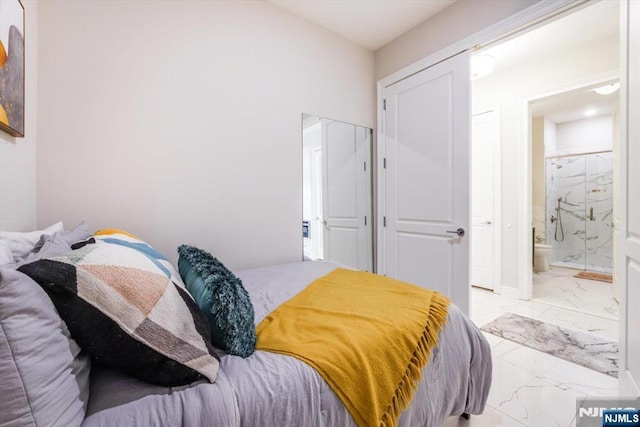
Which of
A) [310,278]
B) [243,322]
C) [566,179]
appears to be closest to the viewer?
[243,322]

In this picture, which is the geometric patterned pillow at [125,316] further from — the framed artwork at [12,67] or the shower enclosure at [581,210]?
the shower enclosure at [581,210]

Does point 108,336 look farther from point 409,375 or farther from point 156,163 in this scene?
point 156,163

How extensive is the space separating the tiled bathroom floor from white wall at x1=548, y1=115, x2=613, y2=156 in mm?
2804

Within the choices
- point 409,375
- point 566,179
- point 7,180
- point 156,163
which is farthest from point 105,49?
point 566,179

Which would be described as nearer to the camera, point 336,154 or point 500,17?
point 500,17

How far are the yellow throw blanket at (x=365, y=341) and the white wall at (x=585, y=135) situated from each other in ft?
18.1

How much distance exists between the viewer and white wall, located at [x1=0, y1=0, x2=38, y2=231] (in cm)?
110

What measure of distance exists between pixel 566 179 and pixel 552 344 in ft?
13.6

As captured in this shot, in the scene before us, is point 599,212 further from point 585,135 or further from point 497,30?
point 497,30

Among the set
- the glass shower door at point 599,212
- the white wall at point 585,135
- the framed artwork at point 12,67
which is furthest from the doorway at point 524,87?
the framed artwork at point 12,67

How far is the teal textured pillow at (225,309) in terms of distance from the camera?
0.86 metres

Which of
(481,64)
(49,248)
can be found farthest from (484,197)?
(49,248)

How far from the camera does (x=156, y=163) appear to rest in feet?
5.74

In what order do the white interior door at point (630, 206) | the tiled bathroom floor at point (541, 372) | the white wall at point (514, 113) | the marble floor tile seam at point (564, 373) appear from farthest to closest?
the white wall at point (514, 113) < the marble floor tile seam at point (564, 373) < the tiled bathroom floor at point (541, 372) < the white interior door at point (630, 206)
